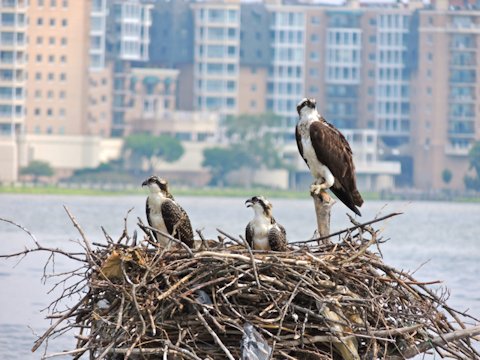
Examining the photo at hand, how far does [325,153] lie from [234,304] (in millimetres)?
1920

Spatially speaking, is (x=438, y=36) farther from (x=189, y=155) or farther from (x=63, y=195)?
(x=63, y=195)

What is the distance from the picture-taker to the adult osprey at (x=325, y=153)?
470 inches

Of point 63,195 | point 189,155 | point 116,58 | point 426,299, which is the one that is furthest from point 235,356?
point 116,58

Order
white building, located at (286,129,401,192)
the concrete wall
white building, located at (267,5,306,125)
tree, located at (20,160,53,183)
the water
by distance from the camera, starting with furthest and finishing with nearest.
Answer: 1. white building, located at (267,5,306,125)
2. white building, located at (286,129,401,192)
3. the concrete wall
4. tree, located at (20,160,53,183)
5. the water

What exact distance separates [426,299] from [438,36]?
5070 inches

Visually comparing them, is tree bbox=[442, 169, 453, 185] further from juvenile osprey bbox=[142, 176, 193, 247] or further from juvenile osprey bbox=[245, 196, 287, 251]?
juvenile osprey bbox=[245, 196, 287, 251]

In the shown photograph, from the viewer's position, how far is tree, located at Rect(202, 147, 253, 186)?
12156cm

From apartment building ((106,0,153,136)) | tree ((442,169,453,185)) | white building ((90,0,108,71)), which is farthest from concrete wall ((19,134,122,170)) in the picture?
tree ((442,169,453,185))

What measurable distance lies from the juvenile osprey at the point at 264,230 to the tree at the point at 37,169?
337ft

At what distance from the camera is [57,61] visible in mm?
125312

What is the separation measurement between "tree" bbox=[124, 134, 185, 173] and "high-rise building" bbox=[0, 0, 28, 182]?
8513 mm

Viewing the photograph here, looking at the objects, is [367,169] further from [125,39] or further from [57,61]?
[125,39]

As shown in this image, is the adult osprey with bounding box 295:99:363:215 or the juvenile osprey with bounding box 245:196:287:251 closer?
the juvenile osprey with bounding box 245:196:287:251

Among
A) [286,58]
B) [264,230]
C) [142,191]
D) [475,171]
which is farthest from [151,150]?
[264,230]
